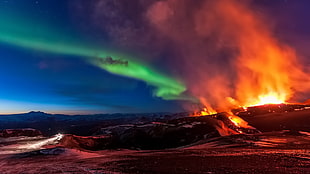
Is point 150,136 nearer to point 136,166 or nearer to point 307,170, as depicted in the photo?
point 136,166

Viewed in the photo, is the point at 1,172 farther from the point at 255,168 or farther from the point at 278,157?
the point at 278,157

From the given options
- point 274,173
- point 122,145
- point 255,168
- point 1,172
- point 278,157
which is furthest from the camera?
point 122,145

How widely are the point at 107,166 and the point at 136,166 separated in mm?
Answer: 2269

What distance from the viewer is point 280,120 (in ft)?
184

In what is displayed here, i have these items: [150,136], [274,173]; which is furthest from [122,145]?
[274,173]

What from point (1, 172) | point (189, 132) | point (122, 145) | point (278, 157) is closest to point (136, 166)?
point (278, 157)

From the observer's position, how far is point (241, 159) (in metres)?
15.6

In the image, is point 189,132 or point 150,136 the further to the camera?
point 150,136

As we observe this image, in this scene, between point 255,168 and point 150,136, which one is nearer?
point 255,168

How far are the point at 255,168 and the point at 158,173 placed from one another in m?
5.85

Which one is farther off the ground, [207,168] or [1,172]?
[207,168]

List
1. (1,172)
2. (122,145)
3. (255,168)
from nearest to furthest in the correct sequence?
1. (255,168)
2. (1,172)
3. (122,145)

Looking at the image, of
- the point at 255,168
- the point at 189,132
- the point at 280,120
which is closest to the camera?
the point at 255,168

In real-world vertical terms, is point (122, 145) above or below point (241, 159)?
below
